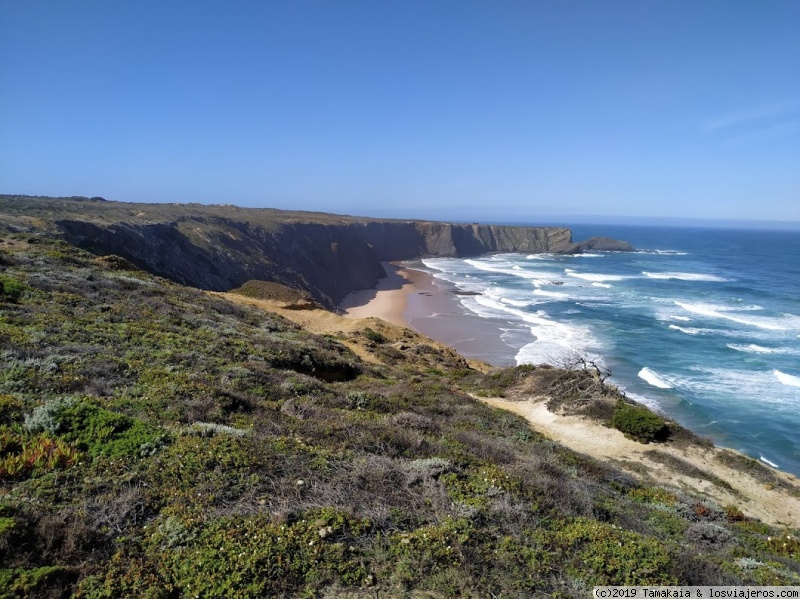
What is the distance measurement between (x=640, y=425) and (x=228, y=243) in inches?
1734

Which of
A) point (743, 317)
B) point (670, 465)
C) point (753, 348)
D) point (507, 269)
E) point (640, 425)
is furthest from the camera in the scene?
point (507, 269)

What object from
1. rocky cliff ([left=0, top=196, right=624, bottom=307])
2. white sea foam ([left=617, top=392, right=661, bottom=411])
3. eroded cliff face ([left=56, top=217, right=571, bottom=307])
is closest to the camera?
white sea foam ([left=617, top=392, right=661, bottom=411])

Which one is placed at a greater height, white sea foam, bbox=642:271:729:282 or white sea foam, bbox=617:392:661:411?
white sea foam, bbox=642:271:729:282

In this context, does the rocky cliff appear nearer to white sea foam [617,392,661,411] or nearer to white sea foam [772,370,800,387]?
white sea foam [617,392,661,411]

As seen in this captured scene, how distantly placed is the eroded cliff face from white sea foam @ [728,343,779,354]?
3410 cm

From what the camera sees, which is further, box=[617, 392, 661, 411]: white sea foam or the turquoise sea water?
box=[617, 392, 661, 411]: white sea foam

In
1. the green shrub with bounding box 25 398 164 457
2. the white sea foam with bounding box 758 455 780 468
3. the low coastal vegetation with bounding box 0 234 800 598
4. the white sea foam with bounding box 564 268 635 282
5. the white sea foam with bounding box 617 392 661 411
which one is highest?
the green shrub with bounding box 25 398 164 457

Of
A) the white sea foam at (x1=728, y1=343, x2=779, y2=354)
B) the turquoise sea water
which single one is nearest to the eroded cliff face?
the turquoise sea water

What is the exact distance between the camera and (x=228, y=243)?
49.6 metres

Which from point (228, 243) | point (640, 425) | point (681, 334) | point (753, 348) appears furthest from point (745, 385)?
point (228, 243)

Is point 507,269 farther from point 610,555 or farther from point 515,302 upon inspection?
point 610,555

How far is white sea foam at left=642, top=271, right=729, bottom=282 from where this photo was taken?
210ft

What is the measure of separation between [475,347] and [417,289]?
26.2 metres

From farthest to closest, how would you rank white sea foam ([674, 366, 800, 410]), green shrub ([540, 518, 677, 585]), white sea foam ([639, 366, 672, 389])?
white sea foam ([639, 366, 672, 389]), white sea foam ([674, 366, 800, 410]), green shrub ([540, 518, 677, 585])
